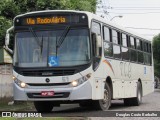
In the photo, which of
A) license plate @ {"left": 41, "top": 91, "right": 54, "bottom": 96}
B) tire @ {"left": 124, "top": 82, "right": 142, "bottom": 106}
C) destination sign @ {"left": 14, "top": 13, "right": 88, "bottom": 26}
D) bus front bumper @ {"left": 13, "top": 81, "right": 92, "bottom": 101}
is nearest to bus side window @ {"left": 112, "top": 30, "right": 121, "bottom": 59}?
destination sign @ {"left": 14, "top": 13, "right": 88, "bottom": 26}

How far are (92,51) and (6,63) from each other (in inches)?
385

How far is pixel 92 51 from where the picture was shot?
15.8 meters

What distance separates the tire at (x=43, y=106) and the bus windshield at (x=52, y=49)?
78.4 inches

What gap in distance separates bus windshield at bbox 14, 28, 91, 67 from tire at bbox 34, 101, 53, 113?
199cm

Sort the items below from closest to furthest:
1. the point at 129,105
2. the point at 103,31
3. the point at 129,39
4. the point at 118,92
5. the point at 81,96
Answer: the point at 81,96 < the point at 103,31 < the point at 118,92 < the point at 129,39 < the point at 129,105

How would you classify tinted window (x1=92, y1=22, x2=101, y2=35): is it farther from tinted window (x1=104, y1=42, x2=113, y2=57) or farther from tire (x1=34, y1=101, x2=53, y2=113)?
tire (x1=34, y1=101, x2=53, y2=113)

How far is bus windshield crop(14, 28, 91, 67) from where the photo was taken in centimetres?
1560

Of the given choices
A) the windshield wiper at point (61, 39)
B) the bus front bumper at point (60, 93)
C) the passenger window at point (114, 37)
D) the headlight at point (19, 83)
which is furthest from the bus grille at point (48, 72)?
the passenger window at point (114, 37)

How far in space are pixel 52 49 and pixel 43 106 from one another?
2813mm

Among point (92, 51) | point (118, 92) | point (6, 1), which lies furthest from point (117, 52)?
point (6, 1)

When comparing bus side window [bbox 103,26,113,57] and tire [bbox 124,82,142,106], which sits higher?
bus side window [bbox 103,26,113,57]

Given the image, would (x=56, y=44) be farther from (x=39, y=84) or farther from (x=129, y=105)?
Result: (x=129, y=105)

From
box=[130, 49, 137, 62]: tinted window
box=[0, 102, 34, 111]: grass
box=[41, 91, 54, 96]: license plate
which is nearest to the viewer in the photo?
box=[41, 91, 54, 96]: license plate

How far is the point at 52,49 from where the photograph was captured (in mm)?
15797
